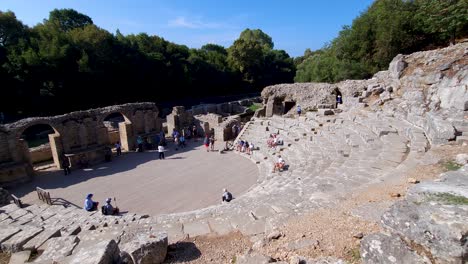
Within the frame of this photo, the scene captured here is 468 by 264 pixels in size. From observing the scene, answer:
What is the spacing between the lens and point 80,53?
3191cm

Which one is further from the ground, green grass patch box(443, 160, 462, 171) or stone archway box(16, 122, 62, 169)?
green grass patch box(443, 160, 462, 171)

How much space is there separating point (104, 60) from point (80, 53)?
2569mm

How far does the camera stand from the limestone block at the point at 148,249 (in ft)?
13.5

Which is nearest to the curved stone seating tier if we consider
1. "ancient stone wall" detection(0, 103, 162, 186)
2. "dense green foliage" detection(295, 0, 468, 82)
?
"ancient stone wall" detection(0, 103, 162, 186)

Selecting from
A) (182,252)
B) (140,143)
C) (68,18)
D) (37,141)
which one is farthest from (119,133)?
(68,18)

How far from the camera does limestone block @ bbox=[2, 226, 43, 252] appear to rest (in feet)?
18.0

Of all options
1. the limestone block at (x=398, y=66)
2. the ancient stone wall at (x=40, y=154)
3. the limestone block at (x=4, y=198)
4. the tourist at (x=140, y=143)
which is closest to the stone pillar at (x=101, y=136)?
the tourist at (x=140, y=143)

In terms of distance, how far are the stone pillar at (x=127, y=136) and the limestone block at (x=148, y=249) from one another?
15.7 m

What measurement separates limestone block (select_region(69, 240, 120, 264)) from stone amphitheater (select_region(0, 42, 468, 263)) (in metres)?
0.01

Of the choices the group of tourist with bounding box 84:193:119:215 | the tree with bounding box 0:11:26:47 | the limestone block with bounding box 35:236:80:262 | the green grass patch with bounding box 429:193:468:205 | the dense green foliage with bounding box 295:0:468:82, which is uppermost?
the tree with bounding box 0:11:26:47

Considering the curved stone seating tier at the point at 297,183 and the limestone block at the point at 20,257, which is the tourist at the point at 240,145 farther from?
the limestone block at the point at 20,257

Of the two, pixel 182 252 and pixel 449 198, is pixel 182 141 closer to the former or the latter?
pixel 182 252

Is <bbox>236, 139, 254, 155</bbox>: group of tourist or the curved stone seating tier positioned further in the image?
<bbox>236, 139, 254, 155</bbox>: group of tourist

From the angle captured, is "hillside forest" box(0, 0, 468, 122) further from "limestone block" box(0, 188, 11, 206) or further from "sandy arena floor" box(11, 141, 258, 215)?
"limestone block" box(0, 188, 11, 206)
